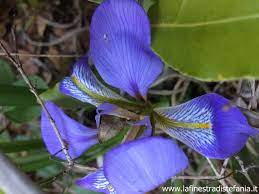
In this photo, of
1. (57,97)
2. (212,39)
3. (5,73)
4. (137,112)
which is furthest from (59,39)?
(212,39)

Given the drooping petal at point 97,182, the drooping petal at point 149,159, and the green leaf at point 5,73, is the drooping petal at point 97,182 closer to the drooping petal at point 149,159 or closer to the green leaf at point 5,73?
the drooping petal at point 149,159

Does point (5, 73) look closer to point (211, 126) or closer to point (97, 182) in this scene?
point (97, 182)

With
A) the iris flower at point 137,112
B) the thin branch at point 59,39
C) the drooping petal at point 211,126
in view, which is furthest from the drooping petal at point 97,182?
the thin branch at point 59,39

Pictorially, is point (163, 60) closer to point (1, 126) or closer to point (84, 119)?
point (84, 119)

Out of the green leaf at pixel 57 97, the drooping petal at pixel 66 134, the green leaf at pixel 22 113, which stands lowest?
the green leaf at pixel 22 113

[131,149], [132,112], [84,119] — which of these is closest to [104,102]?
[132,112]

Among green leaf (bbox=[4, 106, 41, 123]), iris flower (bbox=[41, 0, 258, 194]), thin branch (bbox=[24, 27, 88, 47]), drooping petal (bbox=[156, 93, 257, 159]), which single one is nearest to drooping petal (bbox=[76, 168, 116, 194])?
iris flower (bbox=[41, 0, 258, 194])

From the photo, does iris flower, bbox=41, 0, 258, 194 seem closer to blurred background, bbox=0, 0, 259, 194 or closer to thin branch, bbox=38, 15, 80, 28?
blurred background, bbox=0, 0, 259, 194
